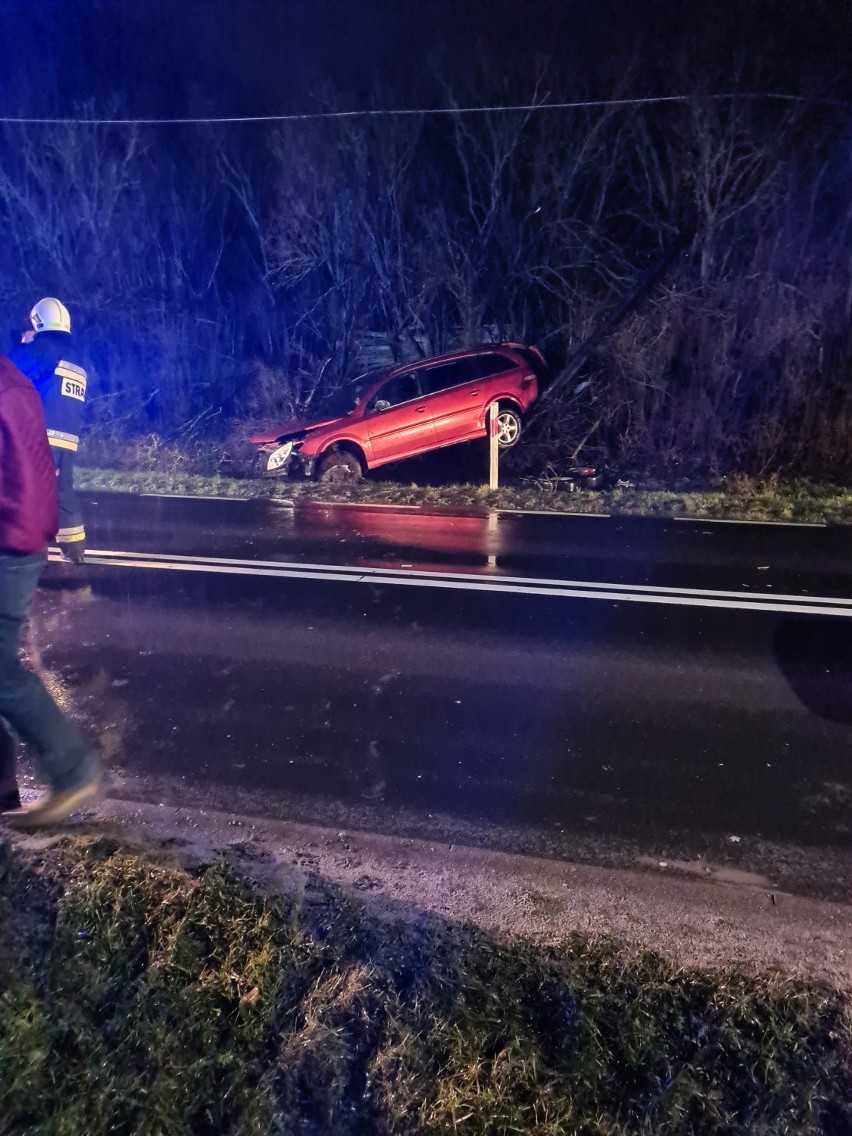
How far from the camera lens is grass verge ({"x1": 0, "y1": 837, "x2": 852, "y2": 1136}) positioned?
95.6 inches

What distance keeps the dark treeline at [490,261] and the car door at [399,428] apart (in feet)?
5.91

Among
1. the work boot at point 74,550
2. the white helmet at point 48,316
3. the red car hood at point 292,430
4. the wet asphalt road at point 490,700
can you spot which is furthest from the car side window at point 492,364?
the white helmet at point 48,316

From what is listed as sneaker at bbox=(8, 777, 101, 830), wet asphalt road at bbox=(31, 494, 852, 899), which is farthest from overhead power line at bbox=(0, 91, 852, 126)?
sneaker at bbox=(8, 777, 101, 830)

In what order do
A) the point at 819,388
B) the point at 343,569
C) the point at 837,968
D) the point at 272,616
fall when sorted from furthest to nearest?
the point at 819,388, the point at 343,569, the point at 272,616, the point at 837,968

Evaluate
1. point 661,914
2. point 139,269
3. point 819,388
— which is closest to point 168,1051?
point 661,914

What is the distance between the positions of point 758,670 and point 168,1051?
4.00m

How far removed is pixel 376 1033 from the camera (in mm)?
2645

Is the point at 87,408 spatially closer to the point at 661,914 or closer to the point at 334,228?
the point at 334,228

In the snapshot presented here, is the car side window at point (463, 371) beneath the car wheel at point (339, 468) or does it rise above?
above

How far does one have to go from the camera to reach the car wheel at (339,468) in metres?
13.0

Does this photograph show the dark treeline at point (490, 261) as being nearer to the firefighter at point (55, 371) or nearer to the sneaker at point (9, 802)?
the firefighter at point (55, 371)

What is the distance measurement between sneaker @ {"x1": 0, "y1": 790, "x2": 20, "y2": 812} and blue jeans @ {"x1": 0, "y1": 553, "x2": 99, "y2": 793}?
0.07 metres

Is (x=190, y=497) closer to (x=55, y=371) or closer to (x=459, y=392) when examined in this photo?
(x=459, y=392)

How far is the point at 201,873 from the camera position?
3.38 metres
